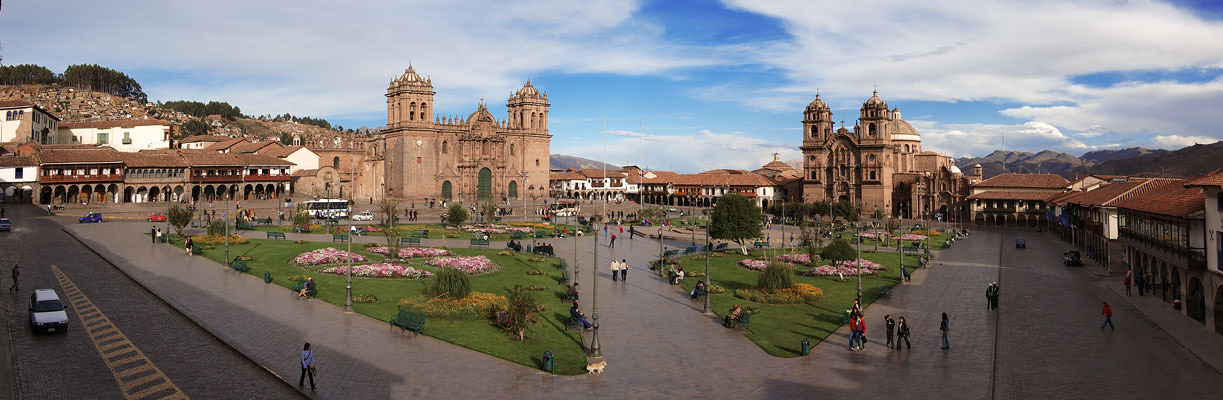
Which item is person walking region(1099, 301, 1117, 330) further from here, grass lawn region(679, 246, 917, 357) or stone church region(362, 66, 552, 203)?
stone church region(362, 66, 552, 203)

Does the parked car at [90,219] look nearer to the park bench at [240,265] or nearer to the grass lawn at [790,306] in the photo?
the park bench at [240,265]

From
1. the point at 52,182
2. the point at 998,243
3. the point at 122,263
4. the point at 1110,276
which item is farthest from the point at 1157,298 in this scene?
the point at 52,182

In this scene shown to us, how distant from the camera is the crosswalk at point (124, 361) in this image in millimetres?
16234

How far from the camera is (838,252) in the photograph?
39875mm

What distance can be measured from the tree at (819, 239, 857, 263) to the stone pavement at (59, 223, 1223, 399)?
7.89m

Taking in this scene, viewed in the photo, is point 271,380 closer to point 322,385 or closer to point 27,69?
point 322,385

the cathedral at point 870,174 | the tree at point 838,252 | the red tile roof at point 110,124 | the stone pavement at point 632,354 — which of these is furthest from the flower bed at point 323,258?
the red tile roof at point 110,124

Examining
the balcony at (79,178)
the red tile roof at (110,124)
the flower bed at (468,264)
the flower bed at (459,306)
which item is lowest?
the flower bed at (459,306)

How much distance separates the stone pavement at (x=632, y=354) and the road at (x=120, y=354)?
71cm

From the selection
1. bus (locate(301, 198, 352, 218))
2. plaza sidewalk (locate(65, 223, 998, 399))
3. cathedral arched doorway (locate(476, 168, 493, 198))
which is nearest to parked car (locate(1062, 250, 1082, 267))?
plaza sidewalk (locate(65, 223, 998, 399))

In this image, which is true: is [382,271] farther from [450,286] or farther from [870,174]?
[870,174]

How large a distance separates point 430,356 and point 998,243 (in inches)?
2269

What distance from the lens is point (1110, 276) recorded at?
132ft

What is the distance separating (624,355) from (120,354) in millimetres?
13924
